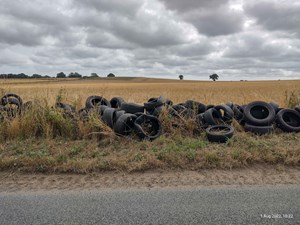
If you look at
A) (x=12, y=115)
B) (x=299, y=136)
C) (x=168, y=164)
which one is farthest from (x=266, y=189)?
(x=12, y=115)

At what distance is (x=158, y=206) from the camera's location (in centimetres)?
328

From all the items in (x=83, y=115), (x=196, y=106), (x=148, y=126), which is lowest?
(x=148, y=126)

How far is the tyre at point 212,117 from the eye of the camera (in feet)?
22.3

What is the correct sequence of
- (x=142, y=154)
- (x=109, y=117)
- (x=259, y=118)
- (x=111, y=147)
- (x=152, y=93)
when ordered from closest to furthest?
(x=142, y=154)
(x=111, y=147)
(x=109, y=117)
(x=259, y=118)
(x=152, y=93)

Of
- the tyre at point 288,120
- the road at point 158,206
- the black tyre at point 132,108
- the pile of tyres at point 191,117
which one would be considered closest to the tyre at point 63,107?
the pile of tyres at point 191,117

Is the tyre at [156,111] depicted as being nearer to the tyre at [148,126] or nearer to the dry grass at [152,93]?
the tyre at [148,126]

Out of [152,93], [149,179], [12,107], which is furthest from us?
[152,93]

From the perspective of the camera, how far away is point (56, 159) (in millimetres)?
4863

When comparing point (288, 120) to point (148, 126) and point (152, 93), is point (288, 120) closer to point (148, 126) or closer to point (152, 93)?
point (148, 126)

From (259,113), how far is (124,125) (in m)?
4.02

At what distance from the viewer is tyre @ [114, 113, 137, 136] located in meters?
6.12

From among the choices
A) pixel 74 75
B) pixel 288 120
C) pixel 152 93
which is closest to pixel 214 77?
pixel 74 75

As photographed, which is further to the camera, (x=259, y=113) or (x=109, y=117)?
(x=259, y=113)

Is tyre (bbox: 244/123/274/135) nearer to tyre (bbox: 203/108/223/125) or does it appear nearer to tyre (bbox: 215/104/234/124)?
tyre (bbox: 215/104/234/124)
